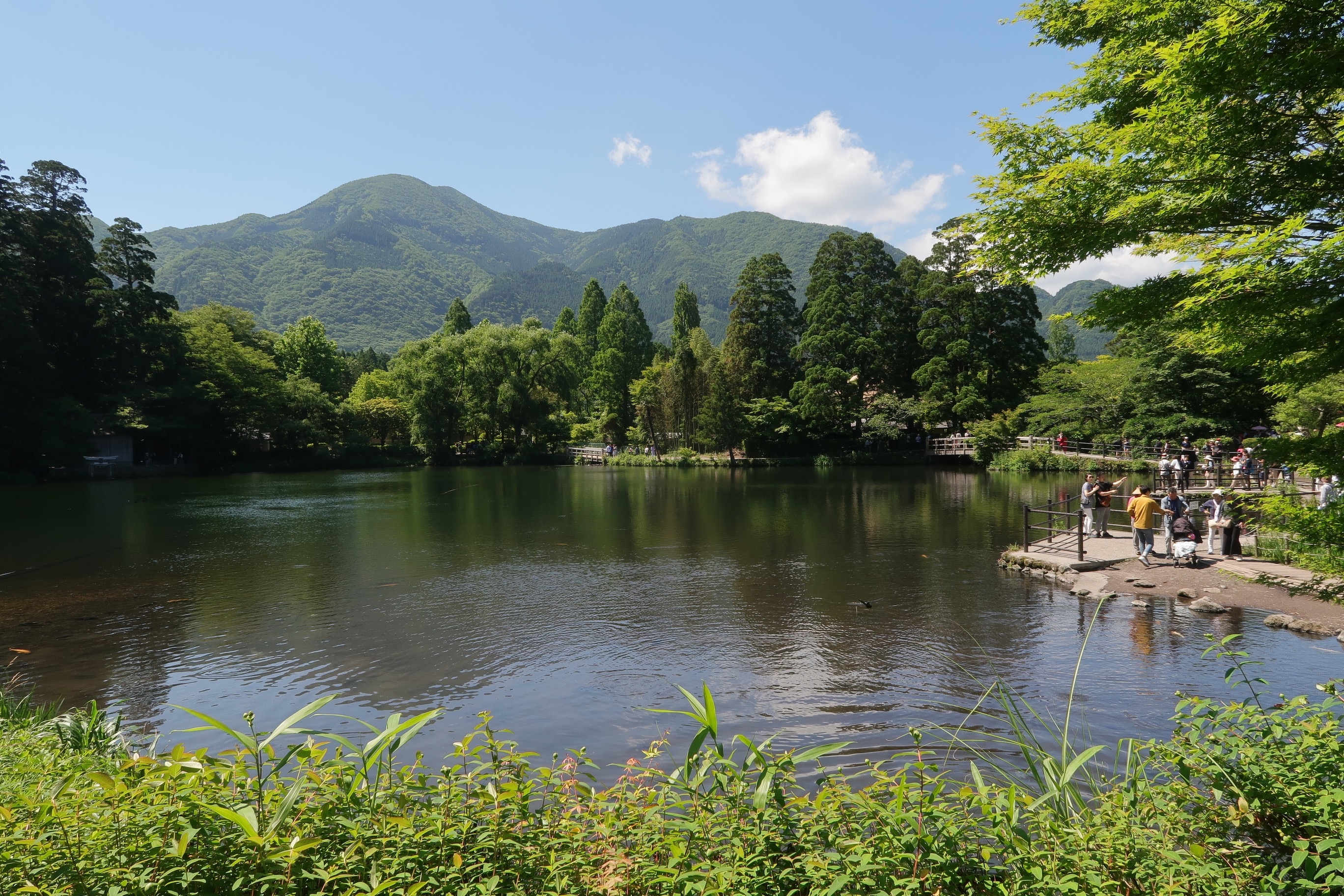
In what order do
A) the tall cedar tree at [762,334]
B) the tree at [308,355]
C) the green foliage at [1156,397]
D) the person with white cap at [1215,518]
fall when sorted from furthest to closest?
the tree at [308,355] < the tall cedar tree at [762,334] < the green foliage at [1156,397] < the person with white cap at [1215,518]

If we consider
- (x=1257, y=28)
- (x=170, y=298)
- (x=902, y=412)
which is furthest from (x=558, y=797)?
(x=170, y=298)

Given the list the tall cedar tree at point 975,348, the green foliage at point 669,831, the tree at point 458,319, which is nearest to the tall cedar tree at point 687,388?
the tall cedar tree at point 975,348

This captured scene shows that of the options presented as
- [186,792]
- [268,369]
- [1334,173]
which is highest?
[268,369]

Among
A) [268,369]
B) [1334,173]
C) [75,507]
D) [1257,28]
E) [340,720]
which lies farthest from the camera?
[268,369]

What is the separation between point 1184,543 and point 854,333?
4411cm

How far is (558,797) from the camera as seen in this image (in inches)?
164

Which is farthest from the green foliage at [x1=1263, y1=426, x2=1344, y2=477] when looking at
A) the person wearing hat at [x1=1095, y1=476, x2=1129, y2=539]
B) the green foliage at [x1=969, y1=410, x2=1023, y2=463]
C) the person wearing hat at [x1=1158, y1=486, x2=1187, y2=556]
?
the green foliage at [x1=969, y1=410, x2=1023, y2=463]

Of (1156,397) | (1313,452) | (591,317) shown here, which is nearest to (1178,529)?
(1313,452)

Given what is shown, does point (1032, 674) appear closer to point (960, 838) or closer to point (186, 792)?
point (960, 838)

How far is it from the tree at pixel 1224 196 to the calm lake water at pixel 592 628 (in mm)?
3901

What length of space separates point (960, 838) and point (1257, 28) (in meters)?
5.15

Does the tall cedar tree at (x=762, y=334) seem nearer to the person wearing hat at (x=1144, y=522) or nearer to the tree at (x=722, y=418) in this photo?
the tree at (x=722, y=418)

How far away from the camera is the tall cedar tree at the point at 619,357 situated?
70.4 m

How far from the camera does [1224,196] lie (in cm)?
544
